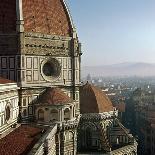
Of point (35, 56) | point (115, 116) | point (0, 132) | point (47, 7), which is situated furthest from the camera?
point (115, 116)

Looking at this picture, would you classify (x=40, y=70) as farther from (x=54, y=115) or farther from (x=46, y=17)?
(x=46, y=17)

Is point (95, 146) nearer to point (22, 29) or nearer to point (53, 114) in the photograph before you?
point (53, 114)

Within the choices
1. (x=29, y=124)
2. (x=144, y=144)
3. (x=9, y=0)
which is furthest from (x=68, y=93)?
(x=144, y=144)

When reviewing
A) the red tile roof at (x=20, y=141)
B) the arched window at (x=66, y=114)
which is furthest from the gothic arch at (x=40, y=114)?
the red tile roof at (x=20, y=141)

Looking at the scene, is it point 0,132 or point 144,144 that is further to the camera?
point 144,144

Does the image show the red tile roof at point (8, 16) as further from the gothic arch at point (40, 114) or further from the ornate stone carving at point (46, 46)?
the gothic arch at point (40, 114)

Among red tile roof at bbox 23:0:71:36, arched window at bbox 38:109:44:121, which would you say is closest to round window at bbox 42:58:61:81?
red tile roof at bbox 23:0:71:36
